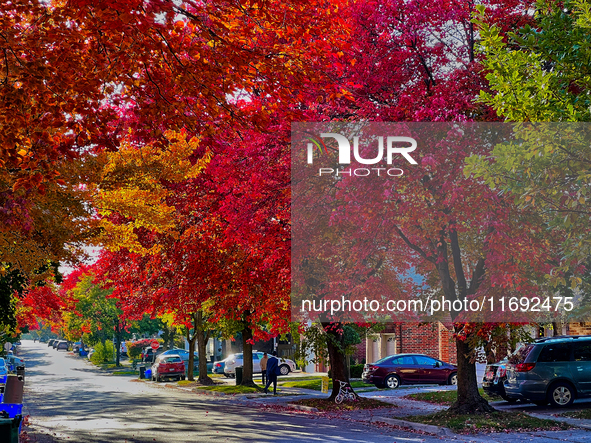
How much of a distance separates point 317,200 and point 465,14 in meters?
5.41

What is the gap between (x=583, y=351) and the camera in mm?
19047

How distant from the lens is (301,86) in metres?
8.91

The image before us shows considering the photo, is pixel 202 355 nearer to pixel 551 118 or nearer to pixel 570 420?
pixel 570 420

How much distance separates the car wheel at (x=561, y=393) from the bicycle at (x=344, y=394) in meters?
6.67

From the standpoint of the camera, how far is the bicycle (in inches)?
889

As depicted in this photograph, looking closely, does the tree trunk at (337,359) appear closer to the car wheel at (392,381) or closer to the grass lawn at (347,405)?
the grass lawn at (347,405)

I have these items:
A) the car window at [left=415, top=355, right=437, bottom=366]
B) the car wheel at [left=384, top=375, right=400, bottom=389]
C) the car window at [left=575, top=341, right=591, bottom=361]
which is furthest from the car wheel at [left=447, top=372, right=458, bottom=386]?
the car window at [left=575, top=341, right=591, bottom=361]

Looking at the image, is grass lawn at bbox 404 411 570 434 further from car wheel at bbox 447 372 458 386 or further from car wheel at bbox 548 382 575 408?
car wheel at bbox 447 372 458 386

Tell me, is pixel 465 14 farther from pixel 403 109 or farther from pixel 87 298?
pixel 87 298

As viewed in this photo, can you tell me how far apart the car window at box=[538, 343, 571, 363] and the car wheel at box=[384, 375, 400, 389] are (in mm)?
12436

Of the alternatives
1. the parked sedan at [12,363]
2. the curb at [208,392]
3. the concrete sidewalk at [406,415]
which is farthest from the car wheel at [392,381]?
the parked sedan at [12,363]

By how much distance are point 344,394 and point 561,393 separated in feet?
23.2

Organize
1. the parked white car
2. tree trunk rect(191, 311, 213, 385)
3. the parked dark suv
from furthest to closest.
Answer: the parked white car
tree trunk rect(191, 311, 213, 385)
the parked dark suv

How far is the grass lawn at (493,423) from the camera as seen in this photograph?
1489 centimetres
